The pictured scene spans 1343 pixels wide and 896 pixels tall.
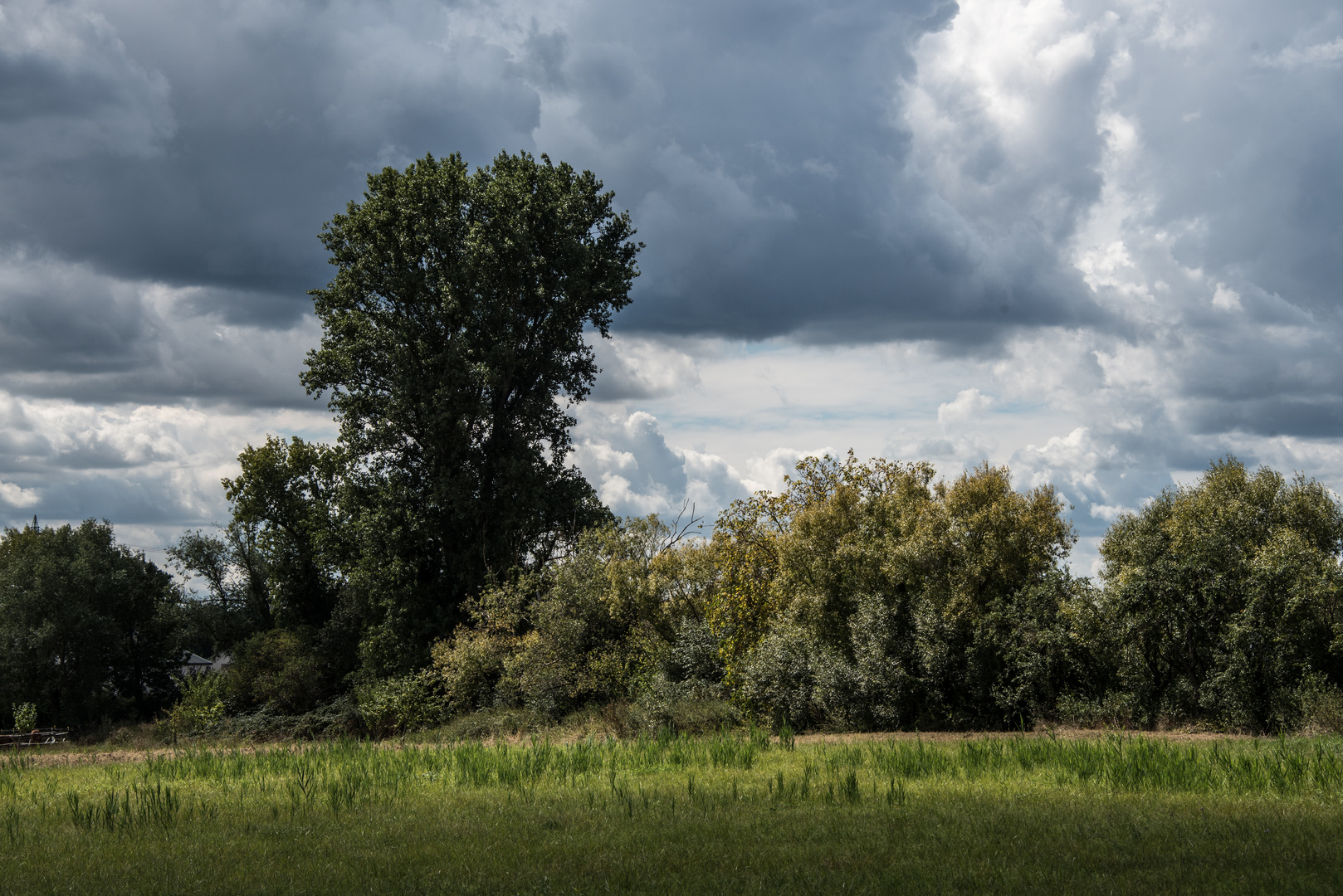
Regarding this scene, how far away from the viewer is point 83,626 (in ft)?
151

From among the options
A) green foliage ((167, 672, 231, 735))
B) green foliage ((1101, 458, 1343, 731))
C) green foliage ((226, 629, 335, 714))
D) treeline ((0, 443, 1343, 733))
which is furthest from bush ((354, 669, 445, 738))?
green foliage ((1101, 458, 1343, 731))

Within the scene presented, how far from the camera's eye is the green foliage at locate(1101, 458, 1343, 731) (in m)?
19.5

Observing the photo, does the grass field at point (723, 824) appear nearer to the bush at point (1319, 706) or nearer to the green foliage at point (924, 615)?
the bush at point (1319, 706)

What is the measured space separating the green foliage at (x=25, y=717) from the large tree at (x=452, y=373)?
22062 millimetres

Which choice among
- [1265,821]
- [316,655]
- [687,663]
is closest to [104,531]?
[316,655]

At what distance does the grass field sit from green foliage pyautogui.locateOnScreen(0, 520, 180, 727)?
3699 cm

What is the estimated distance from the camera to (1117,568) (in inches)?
885

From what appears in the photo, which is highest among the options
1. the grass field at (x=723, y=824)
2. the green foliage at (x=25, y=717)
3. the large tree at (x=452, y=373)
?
the large tree at (x=452, y=373)

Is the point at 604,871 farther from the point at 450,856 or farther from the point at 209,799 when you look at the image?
the point at 209,799

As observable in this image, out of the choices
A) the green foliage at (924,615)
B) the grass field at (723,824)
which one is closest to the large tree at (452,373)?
the green foliage at (924,615)

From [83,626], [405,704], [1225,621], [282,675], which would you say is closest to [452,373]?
[405,704]

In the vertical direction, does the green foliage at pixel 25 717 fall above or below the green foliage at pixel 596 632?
below

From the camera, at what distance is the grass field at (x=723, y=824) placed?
26.0 ft

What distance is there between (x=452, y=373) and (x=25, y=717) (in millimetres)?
30787
